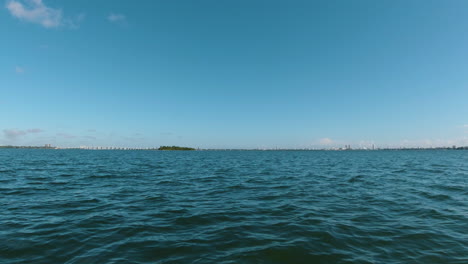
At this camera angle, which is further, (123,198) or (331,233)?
(123,198)

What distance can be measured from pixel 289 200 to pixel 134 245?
9.95m

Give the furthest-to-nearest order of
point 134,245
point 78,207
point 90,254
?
point 78,207, point 134,245, point 90,254

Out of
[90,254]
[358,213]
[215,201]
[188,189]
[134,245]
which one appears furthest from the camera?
[188,189]

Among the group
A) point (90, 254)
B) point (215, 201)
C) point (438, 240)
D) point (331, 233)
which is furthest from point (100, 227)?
point (438, 240)

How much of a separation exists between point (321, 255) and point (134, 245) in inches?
262

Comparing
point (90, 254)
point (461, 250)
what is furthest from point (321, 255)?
point (90, 254)

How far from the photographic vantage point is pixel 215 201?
14.5m

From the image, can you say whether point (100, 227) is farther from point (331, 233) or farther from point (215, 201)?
point (331, 233)

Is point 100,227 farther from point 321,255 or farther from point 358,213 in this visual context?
point 358,213

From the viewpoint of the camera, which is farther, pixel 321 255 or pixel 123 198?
pixel 123 198

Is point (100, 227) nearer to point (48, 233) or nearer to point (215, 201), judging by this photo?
point (48, 233)

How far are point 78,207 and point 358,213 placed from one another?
16.1 meters

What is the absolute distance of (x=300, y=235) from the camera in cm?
879

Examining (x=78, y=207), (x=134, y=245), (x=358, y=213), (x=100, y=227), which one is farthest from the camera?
(x=78, y=207)
